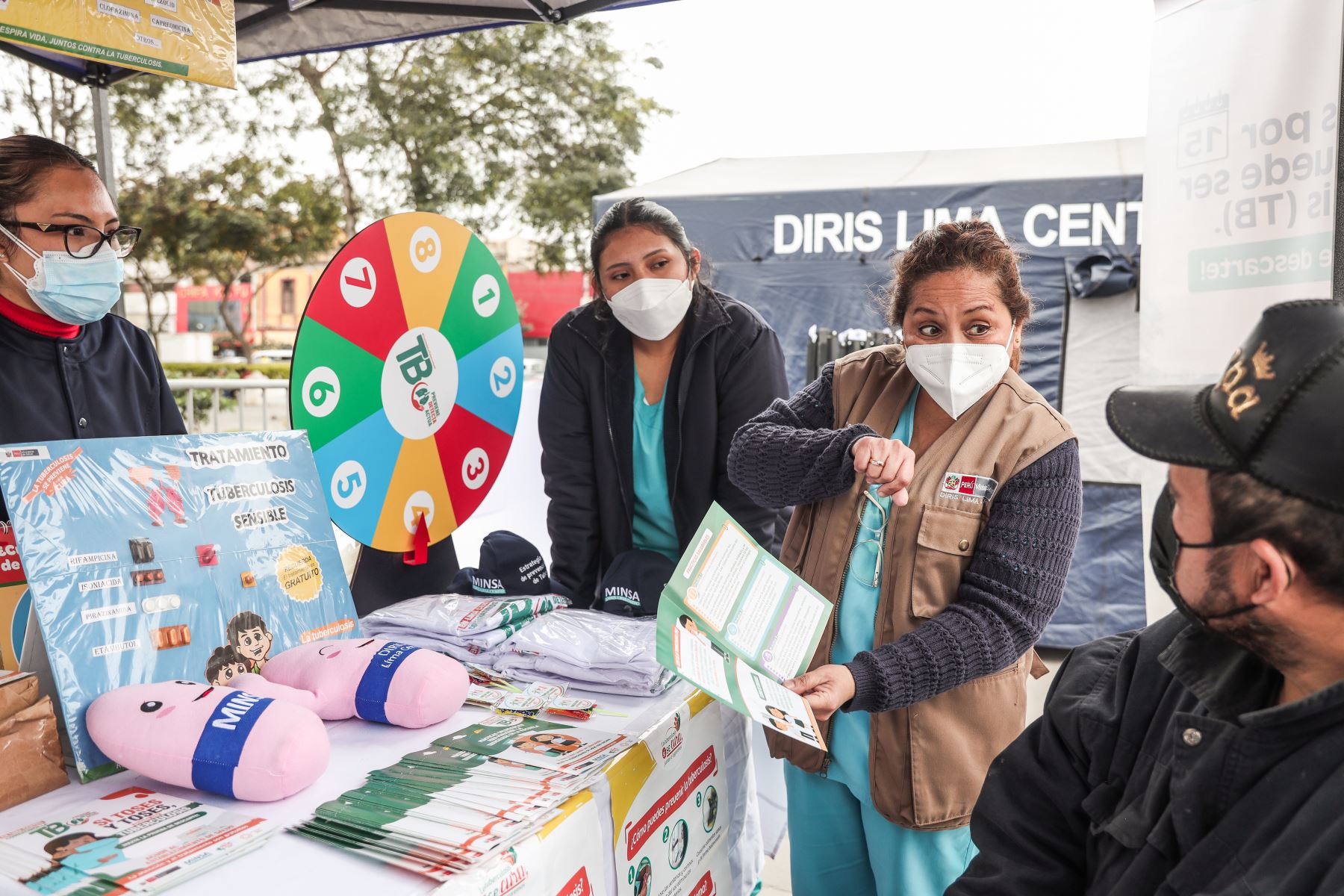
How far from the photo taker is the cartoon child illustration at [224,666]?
5.09 ft

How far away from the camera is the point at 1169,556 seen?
1.12 meters

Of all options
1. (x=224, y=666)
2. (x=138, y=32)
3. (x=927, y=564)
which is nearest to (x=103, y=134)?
(x=138, y=32)

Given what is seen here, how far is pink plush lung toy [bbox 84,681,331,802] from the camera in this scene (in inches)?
49.5

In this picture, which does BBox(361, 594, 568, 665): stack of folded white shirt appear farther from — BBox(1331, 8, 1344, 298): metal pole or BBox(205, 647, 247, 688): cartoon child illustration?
BBox(1331, 8, 1344, 298): metal pole

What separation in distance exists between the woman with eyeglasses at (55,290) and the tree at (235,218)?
10.7 metres

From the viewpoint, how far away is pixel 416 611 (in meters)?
1.98

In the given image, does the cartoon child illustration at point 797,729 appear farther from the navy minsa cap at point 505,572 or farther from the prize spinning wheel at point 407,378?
the prize spinning wheel at point 407,378

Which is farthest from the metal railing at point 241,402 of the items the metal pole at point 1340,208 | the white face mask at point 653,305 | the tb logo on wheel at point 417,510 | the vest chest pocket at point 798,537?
the metal pole at point 1340,208

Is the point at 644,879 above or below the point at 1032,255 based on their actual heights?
below

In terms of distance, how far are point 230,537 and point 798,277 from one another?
4911 millimetres

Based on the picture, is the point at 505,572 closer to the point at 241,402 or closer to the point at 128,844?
the point at 128,844

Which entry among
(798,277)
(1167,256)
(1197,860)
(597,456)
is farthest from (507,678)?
(798,277)

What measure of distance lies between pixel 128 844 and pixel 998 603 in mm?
1361

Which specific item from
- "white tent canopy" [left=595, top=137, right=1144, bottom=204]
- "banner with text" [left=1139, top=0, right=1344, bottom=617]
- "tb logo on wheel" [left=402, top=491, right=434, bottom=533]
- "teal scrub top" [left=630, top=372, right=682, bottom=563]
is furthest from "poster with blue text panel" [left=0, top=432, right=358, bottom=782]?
"white tent canopy" [left=595, top=137, right=1144, bottom=204]
